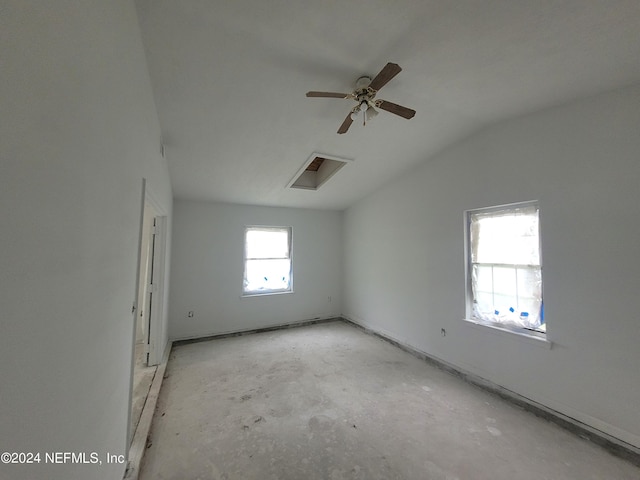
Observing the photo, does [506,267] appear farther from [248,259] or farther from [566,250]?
[248,259]

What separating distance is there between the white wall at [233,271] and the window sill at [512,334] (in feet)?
9.85

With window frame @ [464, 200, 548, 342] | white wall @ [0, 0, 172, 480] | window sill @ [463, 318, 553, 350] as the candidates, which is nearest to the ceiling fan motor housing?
white wall @ [0, 0, 172, 480]

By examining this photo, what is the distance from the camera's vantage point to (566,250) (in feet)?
7.23

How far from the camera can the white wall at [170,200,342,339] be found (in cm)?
409

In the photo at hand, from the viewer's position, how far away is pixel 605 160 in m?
2.03

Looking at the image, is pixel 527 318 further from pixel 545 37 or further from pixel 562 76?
pixel 545 37

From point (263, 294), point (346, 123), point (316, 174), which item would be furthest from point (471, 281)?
point (263, 294)

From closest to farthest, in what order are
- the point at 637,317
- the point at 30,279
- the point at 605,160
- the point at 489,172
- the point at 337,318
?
A: 1. the point at 30,279
2. the point at 637,317
3. the point at 605,160
4. the point at 489,172
5. the point at 337,318

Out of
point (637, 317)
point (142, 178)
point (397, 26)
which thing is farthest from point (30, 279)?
point (637, 317)

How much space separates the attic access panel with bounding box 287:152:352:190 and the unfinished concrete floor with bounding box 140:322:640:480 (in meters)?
2.79

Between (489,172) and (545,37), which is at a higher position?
(545,37)

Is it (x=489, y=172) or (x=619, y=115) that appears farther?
(x=489, y=172)

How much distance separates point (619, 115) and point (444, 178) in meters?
1.51

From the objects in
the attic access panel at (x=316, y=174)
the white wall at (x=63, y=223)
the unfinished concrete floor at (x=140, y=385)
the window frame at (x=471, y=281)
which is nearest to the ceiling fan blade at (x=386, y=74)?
the white wall at (x=63, y=223)
